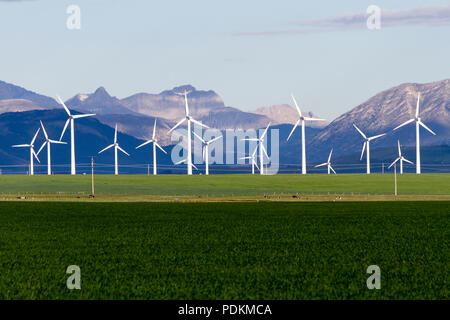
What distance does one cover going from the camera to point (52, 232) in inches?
2264

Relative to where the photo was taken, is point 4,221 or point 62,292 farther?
point 4,221

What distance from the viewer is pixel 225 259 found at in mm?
38625

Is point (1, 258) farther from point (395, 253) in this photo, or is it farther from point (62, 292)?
point (395, 253)

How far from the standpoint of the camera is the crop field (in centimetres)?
2883

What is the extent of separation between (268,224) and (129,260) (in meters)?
29.2

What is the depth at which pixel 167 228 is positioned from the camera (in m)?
61.9

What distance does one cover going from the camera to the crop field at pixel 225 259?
28.8m

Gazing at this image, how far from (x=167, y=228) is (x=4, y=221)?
1727cm

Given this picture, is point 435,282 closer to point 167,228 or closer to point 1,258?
point 1,258

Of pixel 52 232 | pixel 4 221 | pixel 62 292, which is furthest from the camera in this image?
pixel 4 221
